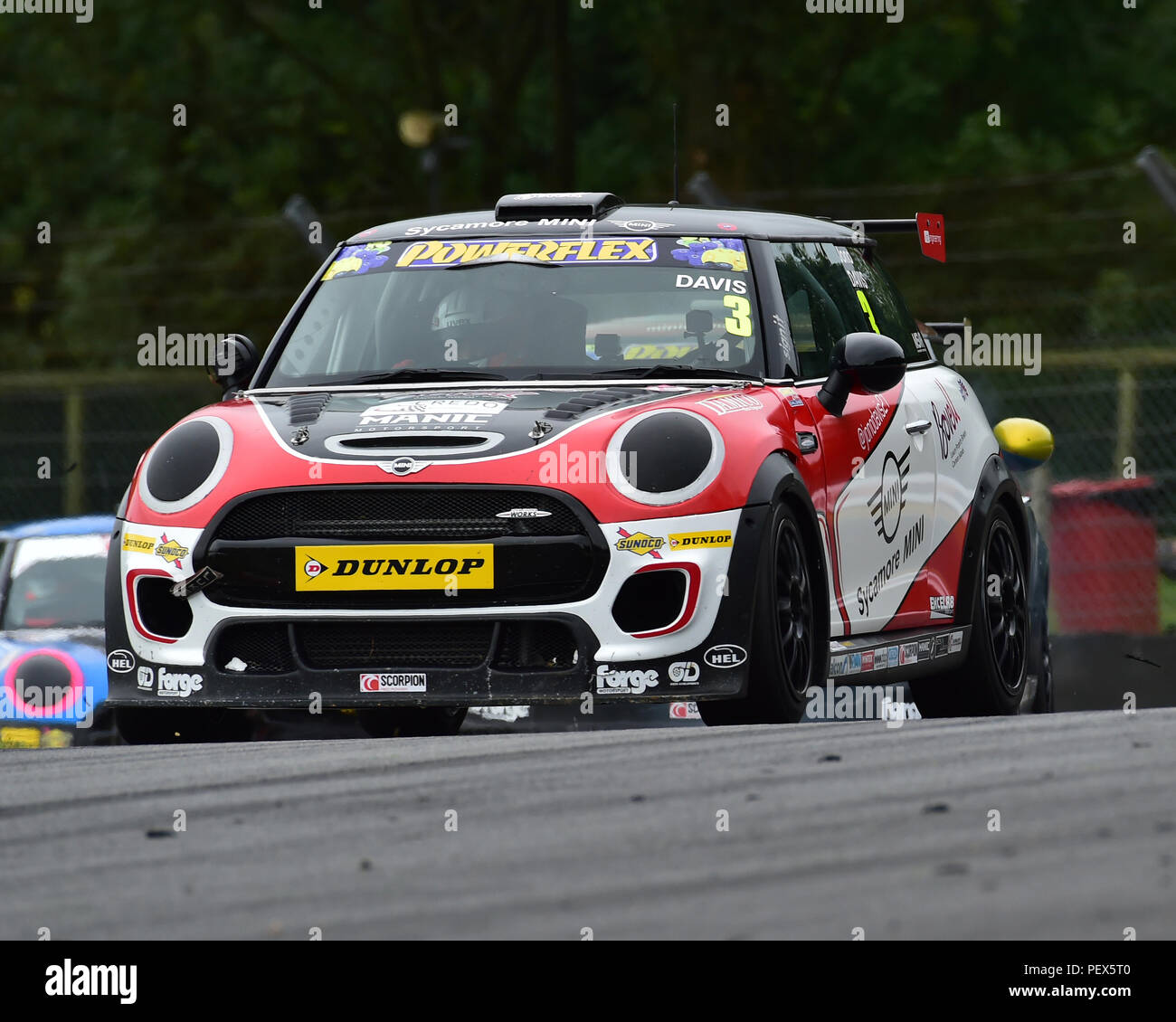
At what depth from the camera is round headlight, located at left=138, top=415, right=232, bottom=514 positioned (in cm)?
704

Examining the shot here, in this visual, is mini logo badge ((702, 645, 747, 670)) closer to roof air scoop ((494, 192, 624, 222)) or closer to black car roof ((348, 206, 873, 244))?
black car roof ((348, 206, 873, 244))

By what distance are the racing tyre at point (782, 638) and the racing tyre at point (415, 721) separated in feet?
7.80

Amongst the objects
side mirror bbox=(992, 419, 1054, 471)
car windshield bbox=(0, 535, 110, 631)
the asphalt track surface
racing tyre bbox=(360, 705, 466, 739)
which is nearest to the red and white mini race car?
the asphalt track surface

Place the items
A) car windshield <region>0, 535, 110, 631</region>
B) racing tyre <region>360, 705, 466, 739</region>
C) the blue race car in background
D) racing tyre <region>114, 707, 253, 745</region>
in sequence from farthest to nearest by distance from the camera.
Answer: car windshield <region>0, 535, 110, 631</region>, the blue race car in background, racing tyre <region>360, 705, 466, 739</region>, racing tyre <region>114, 707, 253, 745</region>

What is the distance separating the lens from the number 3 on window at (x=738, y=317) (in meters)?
7.69

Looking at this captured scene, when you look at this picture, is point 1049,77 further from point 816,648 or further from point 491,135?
point 816,648

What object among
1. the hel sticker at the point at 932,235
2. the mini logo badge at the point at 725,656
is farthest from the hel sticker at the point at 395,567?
the hel sticker at the point at 932,235

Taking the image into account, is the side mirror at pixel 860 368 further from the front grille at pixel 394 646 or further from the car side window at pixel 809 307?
the front grille at pixel 394 646

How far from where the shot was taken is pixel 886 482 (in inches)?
317

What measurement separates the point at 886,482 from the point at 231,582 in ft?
7.47

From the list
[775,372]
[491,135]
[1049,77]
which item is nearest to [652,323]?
[775,372]

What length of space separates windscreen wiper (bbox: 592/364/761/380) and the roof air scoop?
0.88 m

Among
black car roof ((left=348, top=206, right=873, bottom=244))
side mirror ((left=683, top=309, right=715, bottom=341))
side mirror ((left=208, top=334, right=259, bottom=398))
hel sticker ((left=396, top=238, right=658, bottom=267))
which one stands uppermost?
black car roof ((left=348, top=206, right=873, bottom=244))

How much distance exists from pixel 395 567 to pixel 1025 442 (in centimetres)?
454
